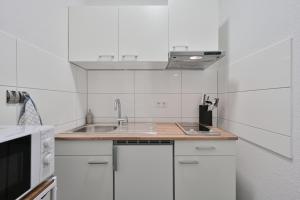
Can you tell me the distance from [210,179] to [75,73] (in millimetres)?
1564

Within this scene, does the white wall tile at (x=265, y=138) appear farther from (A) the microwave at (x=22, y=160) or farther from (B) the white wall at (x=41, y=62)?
(B) the white wall at (x=41, y=62)

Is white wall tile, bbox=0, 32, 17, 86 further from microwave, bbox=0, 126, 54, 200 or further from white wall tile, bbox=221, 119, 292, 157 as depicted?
white wall tile, bbox=221, 119, 292, 157

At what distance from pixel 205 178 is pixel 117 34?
56.9 inches

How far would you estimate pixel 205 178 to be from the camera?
1.40 meters

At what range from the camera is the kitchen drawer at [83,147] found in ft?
4.66

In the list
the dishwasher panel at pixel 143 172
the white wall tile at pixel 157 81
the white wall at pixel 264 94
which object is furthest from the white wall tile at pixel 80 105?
the white wall at pixel 264 94

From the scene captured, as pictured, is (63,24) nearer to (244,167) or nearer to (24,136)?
(24,136)

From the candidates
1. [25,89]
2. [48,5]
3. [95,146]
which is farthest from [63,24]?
[95,146]

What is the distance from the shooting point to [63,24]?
1634 mm

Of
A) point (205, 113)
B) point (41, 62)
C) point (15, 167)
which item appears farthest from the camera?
point (205, 113)

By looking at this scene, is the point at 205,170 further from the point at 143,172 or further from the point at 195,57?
the point at 195,57

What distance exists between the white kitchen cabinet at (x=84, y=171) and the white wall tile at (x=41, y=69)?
0.48 m

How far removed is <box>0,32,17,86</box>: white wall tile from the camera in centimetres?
95

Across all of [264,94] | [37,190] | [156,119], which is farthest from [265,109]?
[37,190]
